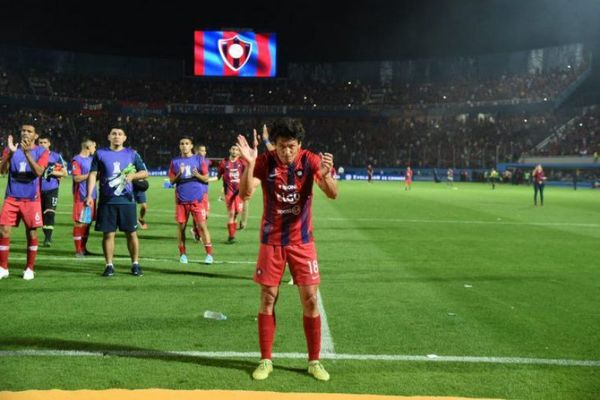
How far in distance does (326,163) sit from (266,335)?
1.50 meters

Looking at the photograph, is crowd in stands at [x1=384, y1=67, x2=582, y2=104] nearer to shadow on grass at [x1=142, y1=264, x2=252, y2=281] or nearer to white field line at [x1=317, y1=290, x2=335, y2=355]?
shadow on grass at [x1=142, y1=264, x2=252, y2=281]

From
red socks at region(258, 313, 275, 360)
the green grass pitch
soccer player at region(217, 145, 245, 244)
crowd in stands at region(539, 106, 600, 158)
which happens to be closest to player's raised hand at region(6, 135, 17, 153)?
the green grass pitch

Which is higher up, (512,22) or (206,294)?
(512,22)

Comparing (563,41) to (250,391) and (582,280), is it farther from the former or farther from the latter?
(250,391)

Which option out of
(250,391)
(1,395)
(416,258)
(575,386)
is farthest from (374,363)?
(416,258)

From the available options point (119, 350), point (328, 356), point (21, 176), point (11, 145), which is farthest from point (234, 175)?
point (328, 356)

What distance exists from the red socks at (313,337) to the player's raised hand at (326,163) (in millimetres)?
1209

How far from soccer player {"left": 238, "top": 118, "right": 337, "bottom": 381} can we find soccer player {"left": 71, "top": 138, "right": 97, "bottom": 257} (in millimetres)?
6723

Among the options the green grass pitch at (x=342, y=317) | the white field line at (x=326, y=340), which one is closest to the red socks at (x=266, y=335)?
the green grass pitch at (x=342, y=317)

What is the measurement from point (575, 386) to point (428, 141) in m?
65.0

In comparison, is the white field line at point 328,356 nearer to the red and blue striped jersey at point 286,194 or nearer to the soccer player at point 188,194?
the red and blue striped jersey at point 286,194

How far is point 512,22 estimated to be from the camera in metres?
63.5

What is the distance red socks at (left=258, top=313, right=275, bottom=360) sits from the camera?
4.88m

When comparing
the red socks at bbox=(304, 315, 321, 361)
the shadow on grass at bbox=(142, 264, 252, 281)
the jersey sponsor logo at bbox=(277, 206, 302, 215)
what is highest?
the jersey sponsor logo at bbox=(277, 206, 302, 215)
